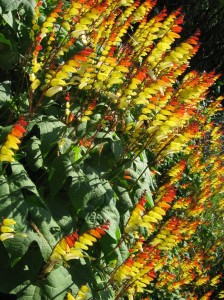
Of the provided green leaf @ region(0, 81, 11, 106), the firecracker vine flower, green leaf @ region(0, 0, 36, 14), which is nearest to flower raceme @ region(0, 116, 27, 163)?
the firecracker vine flower

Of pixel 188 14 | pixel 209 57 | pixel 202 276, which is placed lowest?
pixel 202 276

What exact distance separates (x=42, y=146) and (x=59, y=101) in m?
0.64

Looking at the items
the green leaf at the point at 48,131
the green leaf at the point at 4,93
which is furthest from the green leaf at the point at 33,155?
the green leaf at the point at 4,93

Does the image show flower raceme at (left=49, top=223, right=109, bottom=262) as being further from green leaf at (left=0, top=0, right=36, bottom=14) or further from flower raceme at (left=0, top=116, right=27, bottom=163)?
green leaf at (left=0, top=0, right=36, bottom=14)

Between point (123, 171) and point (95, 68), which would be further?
point (123, 171)

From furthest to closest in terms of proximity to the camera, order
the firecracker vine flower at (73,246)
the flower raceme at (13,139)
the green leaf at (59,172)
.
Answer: the green leaf at (59,172), the firecracker vine flower at (73,246), the flower raceme at (13,139)

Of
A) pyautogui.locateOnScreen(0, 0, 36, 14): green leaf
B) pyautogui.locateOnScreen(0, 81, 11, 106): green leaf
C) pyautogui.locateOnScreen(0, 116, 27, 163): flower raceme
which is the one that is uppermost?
pyautogui.locateOnScreen(0, 0, 36, 14): green leaf

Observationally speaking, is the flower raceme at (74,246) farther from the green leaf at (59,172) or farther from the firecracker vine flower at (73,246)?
the green leaf at (59,172)

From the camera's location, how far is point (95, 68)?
92.1 inches

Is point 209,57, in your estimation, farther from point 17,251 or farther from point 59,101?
point 17,251

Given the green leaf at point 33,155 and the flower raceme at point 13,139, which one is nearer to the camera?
the flower raceme at point 13,139

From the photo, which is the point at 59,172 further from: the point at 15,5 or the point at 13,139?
the point at 15,5

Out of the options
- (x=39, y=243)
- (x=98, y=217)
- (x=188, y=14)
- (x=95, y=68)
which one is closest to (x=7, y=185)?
(x=39, y=243)

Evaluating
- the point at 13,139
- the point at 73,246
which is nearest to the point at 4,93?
the point at 13,139
